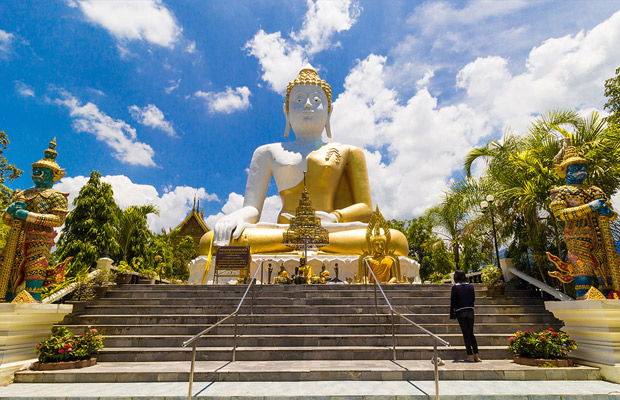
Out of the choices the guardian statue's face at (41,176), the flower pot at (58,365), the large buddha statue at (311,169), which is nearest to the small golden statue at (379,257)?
the large buddha statue at (311,169)

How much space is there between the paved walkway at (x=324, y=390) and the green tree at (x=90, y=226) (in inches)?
720

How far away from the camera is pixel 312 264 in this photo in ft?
42.6

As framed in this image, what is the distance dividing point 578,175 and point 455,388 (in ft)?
12.7

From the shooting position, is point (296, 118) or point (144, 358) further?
point (296, 118)

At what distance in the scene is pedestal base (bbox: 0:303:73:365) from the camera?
5461mm

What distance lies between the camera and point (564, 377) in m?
5.30

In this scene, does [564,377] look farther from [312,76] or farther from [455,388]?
[312,76]

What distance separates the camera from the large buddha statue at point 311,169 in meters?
15.1

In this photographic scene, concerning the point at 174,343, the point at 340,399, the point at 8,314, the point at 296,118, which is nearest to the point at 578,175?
the point at 340,399

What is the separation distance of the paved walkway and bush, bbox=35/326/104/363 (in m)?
0.55

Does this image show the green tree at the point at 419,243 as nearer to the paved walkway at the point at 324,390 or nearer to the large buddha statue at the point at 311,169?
the large buddha statue at the point at 311,169

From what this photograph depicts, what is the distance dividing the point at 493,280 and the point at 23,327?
949 cm

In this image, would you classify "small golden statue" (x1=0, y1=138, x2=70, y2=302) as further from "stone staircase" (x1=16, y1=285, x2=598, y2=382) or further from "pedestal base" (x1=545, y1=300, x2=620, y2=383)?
"pedestal base" (x1=545, y1=300, x2=620, y2=383)

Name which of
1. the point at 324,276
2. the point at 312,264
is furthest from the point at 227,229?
the point at 324,276
